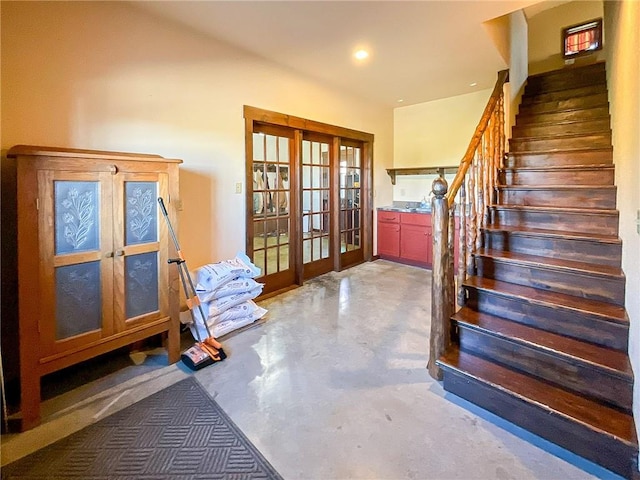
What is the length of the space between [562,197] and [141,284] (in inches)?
130

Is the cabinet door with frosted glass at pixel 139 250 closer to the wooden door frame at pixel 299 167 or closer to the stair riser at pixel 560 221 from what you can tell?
the wooden door frame at pixel 299 167

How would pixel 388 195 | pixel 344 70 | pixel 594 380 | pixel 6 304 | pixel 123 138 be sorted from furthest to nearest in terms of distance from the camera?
pixel 388 195 → pixel 344 70 → pixel 123 138 → pixel 6 304 → pixel 594 380

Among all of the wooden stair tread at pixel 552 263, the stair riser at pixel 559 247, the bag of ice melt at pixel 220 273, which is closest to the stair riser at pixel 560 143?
the stair riser at pixel 559 247

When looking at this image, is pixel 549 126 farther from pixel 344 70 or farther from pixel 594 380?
pixel 594 380

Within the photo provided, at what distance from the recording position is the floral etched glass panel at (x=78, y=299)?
1968 millimetres

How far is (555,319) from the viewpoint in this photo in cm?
201

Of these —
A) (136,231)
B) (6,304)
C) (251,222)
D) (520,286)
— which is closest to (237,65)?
(251,222)

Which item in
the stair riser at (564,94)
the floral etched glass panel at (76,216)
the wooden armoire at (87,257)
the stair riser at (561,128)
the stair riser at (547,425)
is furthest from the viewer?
the stair riser at (564,94)

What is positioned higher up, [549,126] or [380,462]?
[549,126]

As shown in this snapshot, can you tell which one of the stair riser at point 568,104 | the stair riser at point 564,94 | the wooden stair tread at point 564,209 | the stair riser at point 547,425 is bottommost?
the stair riser at point 547,425

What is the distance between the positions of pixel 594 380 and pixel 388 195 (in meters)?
4.50

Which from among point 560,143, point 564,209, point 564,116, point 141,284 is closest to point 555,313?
point 564,209

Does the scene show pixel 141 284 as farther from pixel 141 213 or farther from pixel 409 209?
pixel 409 209

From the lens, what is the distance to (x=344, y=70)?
3955mm
